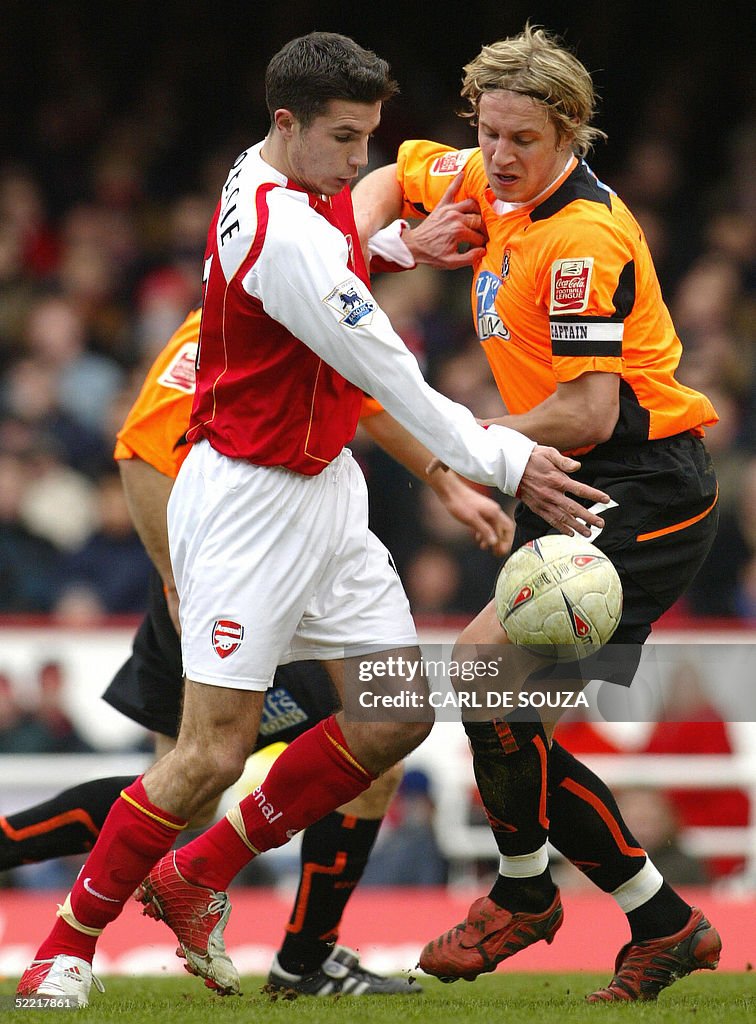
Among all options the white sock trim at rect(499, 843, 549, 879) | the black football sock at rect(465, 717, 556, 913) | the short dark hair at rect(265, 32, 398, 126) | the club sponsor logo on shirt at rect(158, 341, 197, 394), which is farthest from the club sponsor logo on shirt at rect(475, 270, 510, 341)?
the white sock trim at rect(499, 843, 549, 879)

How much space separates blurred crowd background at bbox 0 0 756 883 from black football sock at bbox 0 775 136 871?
242 cm

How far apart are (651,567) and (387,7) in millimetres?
8955

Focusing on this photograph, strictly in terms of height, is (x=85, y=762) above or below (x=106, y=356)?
below

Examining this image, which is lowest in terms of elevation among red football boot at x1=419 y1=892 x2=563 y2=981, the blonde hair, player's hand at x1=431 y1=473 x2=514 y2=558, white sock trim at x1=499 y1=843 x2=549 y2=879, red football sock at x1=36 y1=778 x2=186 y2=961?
red football boot at x1=419 y1=892 x2=563 y2=981

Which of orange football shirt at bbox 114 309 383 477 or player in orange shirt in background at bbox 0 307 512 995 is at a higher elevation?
orange football shirt at bbox 114 309 383 477

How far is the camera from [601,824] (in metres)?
4.61

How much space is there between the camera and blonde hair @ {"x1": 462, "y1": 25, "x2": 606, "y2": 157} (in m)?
4.36

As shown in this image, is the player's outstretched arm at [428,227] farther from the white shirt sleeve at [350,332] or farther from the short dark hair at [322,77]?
the white shirt sleeve at [350,332]

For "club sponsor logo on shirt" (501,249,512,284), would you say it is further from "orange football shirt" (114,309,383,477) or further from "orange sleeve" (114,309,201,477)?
"orange sleeve" (114,309,201,477)

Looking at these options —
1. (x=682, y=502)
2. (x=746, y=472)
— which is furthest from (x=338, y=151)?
(x=746, y=472)

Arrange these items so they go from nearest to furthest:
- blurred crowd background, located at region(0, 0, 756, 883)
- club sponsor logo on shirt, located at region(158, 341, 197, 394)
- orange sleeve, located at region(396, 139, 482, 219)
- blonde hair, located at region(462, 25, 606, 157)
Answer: blonde hair, located at region(462, 25, 606, 157) → orange sleeve, located at region(396, 139, 482, 219) → club sponsor logo on shirt, located at region(158, 341, 197, 394) → blurred crowd background, located at region(0, 0, 756, 883)

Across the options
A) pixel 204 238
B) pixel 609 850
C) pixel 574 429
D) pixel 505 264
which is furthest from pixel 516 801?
pixel 204 238

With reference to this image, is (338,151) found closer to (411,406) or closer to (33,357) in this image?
(411,406)

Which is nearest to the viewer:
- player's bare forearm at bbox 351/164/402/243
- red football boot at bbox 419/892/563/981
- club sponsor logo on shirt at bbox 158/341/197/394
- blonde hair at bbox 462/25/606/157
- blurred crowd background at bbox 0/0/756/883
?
blonde hair at bbox 462/25/606/157
